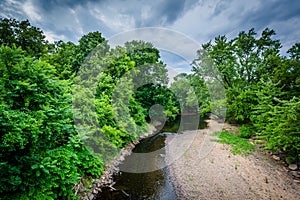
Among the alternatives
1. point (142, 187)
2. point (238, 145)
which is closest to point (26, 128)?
point (142, 187)

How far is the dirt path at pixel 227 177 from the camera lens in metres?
5.44

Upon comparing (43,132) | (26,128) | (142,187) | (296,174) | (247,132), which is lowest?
(142,187)

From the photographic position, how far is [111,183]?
250 inches

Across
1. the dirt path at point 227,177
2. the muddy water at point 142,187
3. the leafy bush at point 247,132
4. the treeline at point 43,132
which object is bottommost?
the muddy water at point 142,187

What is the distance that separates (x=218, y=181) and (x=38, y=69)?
7.57m

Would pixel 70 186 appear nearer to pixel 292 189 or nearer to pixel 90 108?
pixel 90 108

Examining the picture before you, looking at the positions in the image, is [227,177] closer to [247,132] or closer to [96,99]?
[247,132]

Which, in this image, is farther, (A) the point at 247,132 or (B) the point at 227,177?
(A) the point at 247,132

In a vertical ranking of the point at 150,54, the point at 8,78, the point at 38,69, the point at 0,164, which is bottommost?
the point at 0,164

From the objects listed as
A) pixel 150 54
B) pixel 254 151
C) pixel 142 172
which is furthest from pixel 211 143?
pixel 150 54

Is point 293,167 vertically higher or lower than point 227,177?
higher

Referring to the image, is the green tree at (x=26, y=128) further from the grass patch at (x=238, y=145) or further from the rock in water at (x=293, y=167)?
the rock in water at (x=293, y=167)

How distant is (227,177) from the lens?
255 inches

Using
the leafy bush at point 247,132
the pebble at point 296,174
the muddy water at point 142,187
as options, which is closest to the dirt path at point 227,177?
the pebble at point 296,174
